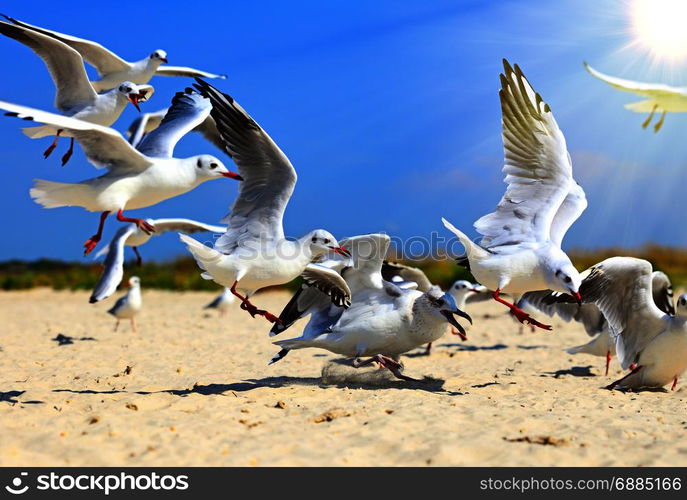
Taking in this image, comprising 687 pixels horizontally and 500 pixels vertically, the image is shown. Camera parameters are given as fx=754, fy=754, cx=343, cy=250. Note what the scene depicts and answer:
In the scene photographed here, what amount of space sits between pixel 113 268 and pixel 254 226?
7.23ft

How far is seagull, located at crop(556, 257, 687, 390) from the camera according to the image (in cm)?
716

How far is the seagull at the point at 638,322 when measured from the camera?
7.16 metres

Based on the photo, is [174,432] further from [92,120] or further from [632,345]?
[632,345]

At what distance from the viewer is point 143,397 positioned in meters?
6.19

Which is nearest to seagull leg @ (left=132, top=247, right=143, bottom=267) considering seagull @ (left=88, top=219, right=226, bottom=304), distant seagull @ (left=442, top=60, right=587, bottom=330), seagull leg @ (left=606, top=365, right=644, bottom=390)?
seagull @ (left=88, top=219, right=226, bottom=304)

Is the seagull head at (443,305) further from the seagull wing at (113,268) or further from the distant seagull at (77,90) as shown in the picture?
the distant seagull at (77,90)

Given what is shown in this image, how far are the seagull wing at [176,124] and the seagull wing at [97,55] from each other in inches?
49.4

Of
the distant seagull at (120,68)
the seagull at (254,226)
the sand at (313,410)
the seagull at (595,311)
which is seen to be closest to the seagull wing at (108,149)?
the seagull at (254,226)

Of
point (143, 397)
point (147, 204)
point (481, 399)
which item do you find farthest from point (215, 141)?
point (481, 399)

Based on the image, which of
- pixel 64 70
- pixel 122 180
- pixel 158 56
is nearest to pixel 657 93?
pixel 122 180

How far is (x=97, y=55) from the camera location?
829cm

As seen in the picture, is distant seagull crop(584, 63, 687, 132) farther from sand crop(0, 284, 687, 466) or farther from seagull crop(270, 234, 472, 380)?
seagull crop(270, 234, 472, 380)
